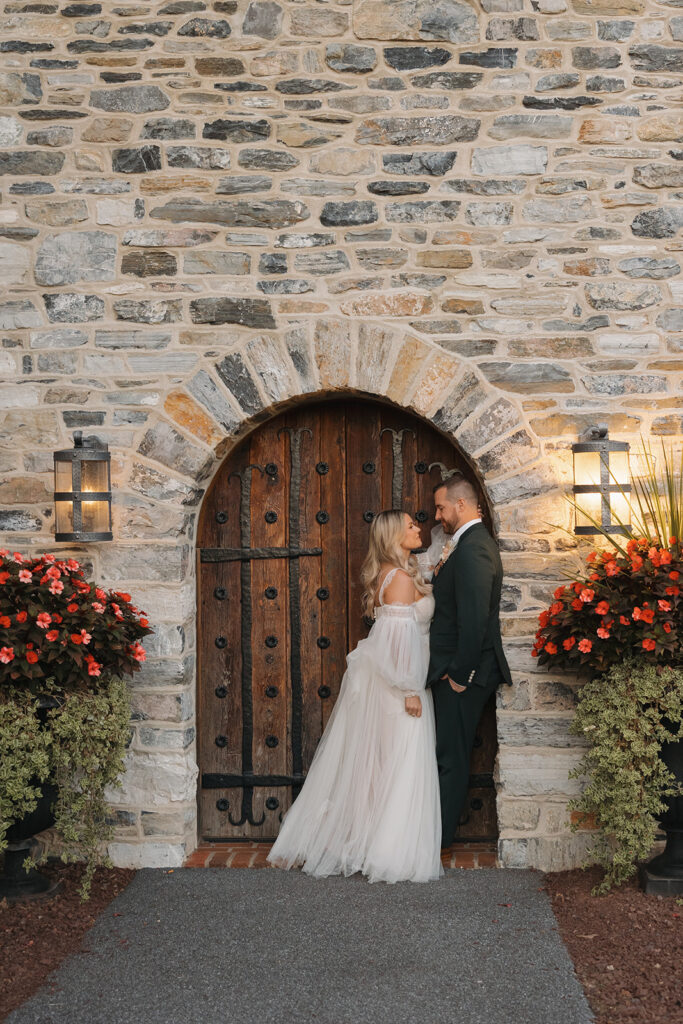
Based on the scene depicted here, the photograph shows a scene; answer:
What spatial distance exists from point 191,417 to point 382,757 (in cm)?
178

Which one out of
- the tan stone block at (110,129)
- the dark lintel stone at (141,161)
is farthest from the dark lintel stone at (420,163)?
the tan stone block at (110,129)

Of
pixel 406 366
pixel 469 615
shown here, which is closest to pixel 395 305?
pixel 406 366

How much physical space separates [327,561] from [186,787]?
1255 millimetres

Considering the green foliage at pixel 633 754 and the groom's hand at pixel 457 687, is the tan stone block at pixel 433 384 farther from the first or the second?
the green foliage at pixel 633 754

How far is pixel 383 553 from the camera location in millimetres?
4305

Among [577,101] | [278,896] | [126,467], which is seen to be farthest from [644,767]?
[577,101]

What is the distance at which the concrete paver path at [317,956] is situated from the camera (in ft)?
9.55

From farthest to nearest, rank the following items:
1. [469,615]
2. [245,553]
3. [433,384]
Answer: [245,553]
[433,384]
[469,615]

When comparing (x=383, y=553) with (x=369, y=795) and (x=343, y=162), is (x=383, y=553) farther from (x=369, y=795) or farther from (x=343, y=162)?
(x=343, y=162)

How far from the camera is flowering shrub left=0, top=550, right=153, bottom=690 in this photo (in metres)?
3.71

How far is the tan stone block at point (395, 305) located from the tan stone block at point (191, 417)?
2.69 feet

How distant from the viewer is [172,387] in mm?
4332

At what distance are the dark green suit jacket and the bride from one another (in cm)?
11

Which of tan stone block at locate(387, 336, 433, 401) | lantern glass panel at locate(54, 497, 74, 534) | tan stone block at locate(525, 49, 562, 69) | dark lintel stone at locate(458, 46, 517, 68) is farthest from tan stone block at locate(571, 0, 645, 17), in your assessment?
lantern glass panel at locate(54, 497, 74, 534)
